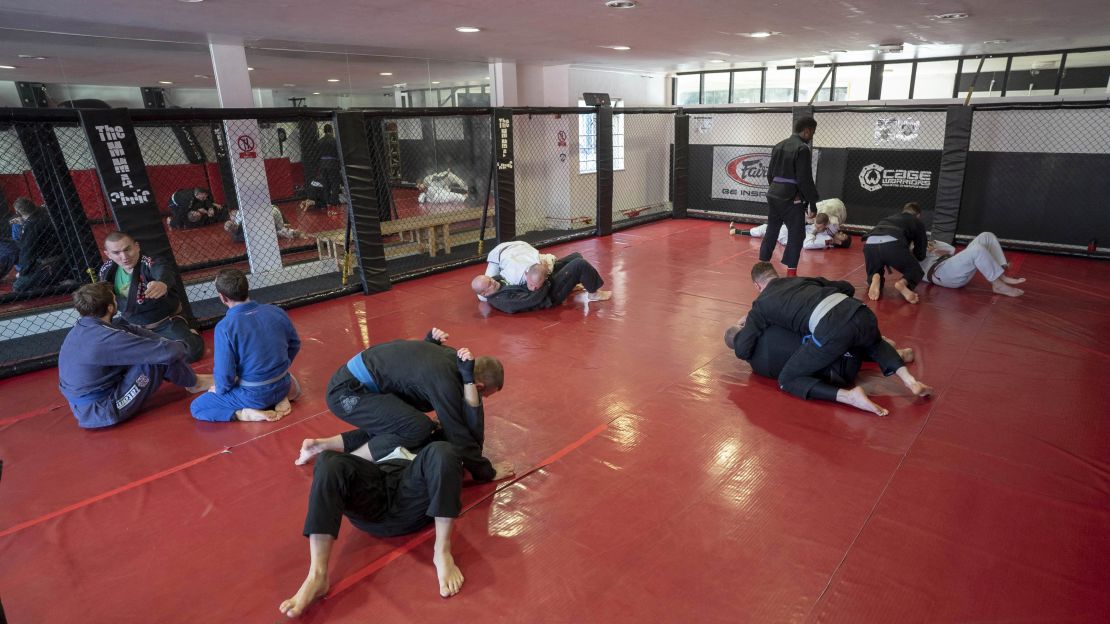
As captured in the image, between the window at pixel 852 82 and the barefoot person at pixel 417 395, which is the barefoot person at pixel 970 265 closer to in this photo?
the barefoot person at pixel 417 395

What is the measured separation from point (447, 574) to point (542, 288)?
13.3ft

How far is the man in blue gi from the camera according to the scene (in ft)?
13.0

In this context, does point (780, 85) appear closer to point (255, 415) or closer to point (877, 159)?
point (877, 159)

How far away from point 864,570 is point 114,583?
137 inches

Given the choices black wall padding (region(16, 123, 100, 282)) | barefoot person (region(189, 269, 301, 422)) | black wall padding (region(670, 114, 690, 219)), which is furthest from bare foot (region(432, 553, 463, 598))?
black wall padding (region(670, 114, 690, 219))

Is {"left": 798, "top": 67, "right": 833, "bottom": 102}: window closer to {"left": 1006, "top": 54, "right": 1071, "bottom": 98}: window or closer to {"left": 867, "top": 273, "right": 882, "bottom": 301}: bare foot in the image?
{"left": 1006, "top": 54, "right": 1071, "bottom": 98}: window

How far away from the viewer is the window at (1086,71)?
33.5ft

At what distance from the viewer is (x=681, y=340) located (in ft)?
18.4

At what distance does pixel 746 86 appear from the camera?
1405 cm

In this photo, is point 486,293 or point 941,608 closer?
point 941,608

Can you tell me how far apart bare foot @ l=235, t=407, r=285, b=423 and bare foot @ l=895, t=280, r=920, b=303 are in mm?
6189

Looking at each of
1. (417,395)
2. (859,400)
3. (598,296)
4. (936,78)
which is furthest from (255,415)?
(936,78)

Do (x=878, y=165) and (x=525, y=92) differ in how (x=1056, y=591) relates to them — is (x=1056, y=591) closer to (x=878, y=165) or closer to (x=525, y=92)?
(x=878, y=165)

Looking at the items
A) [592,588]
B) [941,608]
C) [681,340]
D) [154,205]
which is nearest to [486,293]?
[681,340]
